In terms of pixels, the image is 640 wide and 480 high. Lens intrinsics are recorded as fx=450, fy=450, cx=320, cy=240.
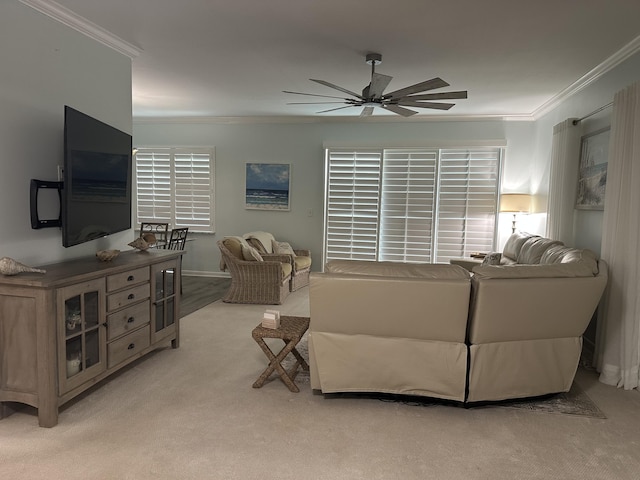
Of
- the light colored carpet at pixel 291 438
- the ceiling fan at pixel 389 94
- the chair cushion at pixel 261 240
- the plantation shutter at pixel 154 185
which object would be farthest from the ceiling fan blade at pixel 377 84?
the plantation shutter at pixel 154 185

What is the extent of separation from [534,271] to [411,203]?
167 inches

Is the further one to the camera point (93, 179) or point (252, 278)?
point (252, 278)

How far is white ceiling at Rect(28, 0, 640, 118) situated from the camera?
2.98 m

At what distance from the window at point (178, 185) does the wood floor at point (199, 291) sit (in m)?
0.91

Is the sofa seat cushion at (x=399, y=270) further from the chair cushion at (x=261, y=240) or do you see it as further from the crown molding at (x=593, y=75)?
the chair cushion at (x=261, y=240)

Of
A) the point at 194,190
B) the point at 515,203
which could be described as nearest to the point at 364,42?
the point at 515,203

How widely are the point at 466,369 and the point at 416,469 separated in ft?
2.58

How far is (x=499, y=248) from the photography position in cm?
672

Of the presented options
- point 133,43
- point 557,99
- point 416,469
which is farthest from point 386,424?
point 557,99

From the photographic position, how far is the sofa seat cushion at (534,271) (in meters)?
2.71

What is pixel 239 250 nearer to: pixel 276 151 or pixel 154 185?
pixel 276 151

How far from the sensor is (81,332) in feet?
8.89

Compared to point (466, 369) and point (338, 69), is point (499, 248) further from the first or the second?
point (466, 369)

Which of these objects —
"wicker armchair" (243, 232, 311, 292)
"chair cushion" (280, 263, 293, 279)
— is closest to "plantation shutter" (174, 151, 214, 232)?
"wicker armchair" (243, 232, 311, 292)
